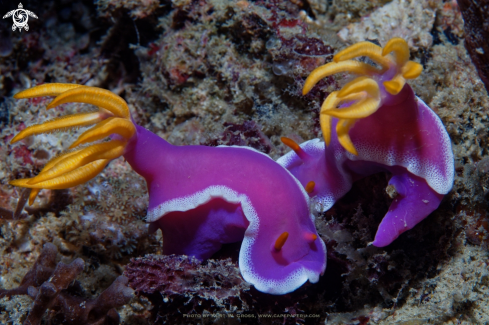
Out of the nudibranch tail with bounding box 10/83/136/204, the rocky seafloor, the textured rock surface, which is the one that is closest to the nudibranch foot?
the rocky seafloor

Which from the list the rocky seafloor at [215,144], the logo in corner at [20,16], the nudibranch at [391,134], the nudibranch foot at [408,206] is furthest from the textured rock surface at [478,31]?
the logo in corner at [20,16]

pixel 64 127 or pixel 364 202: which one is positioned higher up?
pixel 64 127

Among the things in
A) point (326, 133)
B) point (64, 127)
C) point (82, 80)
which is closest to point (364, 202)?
point (326, 133)

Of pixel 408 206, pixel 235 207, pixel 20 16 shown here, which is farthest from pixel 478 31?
pixel 20 16

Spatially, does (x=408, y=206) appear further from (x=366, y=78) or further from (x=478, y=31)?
(x=478, y=31)

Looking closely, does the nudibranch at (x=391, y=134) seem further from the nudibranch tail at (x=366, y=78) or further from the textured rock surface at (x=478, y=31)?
the textured rock surface at (x=478, y=31)

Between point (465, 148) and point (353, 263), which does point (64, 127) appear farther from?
point (465, 148)
